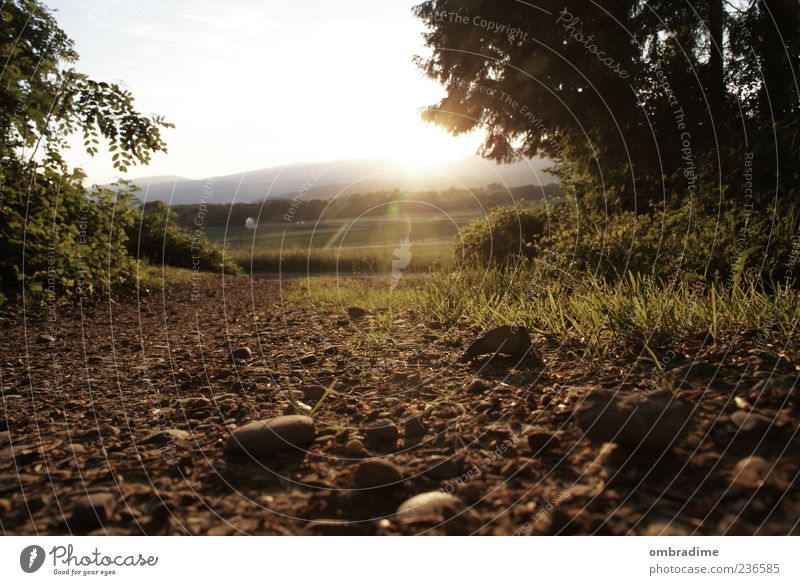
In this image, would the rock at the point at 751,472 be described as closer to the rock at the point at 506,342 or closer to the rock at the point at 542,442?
the rock at the point at 542,442

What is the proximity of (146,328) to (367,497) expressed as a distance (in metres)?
5.63

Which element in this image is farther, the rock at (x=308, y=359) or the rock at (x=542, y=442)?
the rock at (x=308, y=359)

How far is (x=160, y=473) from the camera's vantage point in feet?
7.53

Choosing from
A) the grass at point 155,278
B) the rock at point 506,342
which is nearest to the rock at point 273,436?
the rock at point 506,342

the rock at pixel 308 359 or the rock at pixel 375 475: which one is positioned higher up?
the rock at pixel 375 475

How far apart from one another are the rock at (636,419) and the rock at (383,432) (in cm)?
92

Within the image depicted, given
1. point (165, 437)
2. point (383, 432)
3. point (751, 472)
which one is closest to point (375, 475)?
point (383, 432)

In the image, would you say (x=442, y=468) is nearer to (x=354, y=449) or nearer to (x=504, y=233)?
(x=354, y=449)

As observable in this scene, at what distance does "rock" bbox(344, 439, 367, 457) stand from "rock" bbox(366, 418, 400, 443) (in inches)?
4.5

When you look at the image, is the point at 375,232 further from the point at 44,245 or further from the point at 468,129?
the point at 44,245

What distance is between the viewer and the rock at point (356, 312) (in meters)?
6.43

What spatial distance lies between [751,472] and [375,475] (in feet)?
4.77

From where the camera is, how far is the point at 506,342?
148 inches
